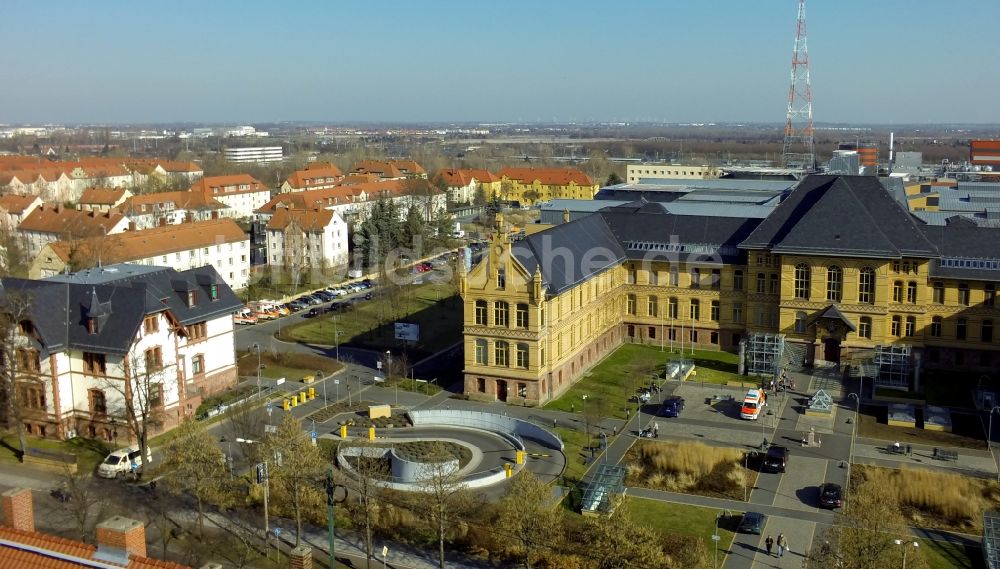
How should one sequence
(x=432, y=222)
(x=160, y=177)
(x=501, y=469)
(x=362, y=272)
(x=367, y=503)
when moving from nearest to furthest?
1. (x=367, y=503)
2. (x=501, y=469)
3. (x=362, y=272)
4. (x=432, y=222)
5. (x=160, y=177)

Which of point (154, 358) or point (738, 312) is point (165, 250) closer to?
point (154, 358)

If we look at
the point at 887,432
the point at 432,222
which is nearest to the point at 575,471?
the point at 887,432

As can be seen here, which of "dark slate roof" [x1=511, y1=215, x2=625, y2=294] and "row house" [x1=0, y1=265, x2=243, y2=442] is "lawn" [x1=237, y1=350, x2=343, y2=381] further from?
"dark slate roof" [x1=511, y1=215, x2=625, y2=294]

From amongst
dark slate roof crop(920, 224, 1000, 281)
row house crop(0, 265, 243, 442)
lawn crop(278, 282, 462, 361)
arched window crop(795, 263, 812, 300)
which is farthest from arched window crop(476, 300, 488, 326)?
dark slate roof crop(920, 224, 1000, 281)

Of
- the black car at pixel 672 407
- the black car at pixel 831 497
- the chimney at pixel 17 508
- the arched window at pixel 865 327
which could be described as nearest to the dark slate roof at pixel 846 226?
the arched window at pixel 865 327

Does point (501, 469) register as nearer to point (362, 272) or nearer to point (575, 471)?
point (575, 471)
